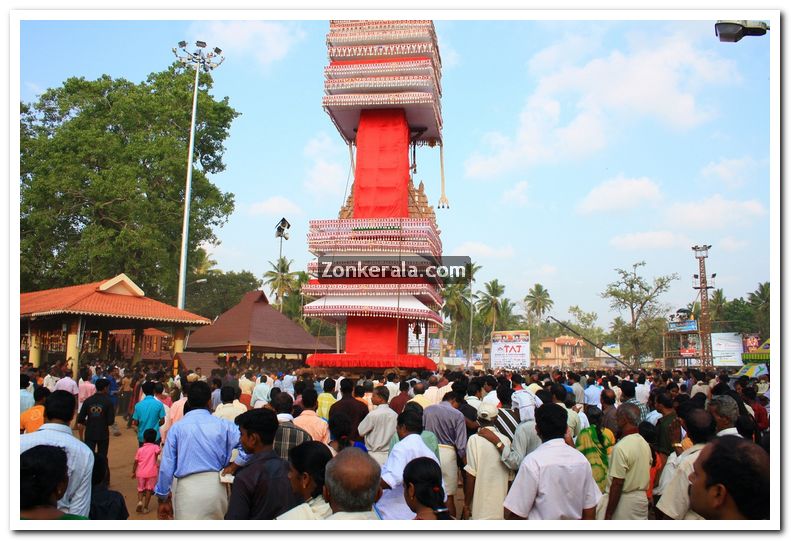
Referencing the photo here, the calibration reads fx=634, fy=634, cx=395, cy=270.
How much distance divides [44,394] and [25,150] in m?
28.8

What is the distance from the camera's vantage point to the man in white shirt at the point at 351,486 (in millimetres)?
3217

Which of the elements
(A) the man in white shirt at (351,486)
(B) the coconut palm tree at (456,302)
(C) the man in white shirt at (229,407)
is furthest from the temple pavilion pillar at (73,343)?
(B) the coconut palm tree at (456,302)

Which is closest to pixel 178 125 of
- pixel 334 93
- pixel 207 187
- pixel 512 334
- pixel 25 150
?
pixel 207 187

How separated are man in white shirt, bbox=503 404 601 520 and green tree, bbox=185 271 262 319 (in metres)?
45.7

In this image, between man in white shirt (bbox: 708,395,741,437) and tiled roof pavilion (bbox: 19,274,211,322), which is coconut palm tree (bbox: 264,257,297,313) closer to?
tiled roof pavilion (bbox: 19,274,211,322)

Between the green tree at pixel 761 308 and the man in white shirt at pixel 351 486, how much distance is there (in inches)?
2350

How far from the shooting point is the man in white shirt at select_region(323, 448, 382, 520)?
10.6 ft

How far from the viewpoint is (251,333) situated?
72.8 feet

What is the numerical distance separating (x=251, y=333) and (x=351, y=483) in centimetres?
1962

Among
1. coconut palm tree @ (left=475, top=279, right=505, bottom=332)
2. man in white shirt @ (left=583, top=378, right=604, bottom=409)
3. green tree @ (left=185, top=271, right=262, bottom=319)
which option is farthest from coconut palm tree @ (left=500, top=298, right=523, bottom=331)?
man in white shirt @ (left=583, top=378, right=604, bottom=409)

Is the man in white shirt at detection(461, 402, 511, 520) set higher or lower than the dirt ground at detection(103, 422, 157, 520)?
higher

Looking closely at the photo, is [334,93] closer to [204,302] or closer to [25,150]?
[25,150]

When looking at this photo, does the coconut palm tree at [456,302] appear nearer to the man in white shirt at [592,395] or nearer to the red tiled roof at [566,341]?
the red tiled roof at [566,341]

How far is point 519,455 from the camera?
5609mm
